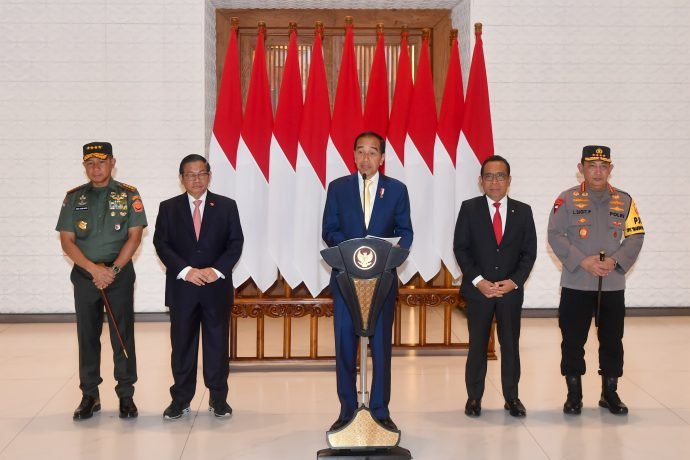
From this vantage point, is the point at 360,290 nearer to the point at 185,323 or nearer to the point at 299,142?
the point at 185,323

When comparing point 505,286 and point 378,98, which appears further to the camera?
point 378,98

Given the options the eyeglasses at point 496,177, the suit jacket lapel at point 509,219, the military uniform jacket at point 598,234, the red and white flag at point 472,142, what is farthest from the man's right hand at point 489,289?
the red and white flag at point 472,142

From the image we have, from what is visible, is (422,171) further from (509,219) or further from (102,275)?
(102,275)

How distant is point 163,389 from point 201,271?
1156 mm

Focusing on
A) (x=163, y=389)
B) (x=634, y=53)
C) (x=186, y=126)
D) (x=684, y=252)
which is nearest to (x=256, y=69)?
(x=186, y=126)

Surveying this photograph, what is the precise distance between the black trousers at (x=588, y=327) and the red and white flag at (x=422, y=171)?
1.36m

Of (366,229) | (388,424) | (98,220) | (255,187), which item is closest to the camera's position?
(388,424)

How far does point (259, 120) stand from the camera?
18.7 ft

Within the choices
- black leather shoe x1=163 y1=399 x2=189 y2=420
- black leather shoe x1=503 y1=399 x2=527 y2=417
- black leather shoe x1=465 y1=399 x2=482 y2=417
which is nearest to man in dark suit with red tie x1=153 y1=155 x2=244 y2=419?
black leather shoe x1=163 y1=399 x2=189 y2=420

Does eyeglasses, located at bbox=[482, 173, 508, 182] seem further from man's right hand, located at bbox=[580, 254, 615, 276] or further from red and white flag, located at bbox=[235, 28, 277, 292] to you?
red and white flag, located at bbox=[235, 28, 277, 292]

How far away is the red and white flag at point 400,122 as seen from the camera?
584 cm

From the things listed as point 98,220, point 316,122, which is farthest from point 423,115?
point 98,220

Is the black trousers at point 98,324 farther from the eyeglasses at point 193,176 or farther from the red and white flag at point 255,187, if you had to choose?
the red and white flag at point 255,187

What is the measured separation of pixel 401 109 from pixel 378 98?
0.20 metres
